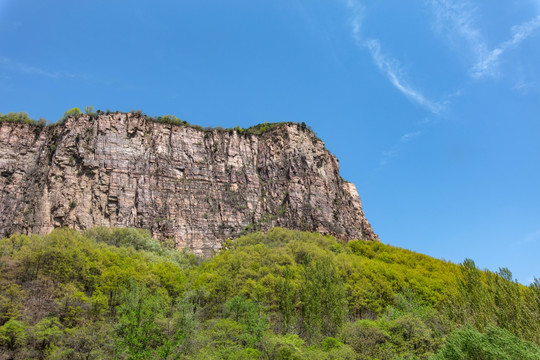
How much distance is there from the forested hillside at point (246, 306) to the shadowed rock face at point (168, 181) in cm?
924

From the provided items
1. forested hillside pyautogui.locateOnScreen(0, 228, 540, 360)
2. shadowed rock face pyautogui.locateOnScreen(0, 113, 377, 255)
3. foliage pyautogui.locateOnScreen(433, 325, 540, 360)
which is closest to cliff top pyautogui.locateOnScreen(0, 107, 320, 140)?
shadowed rock face pyautogui.locateOnScreen(0, 113, 377, 255)

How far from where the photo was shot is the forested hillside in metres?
34.3

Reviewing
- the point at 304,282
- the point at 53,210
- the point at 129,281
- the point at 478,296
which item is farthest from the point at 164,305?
the point at 53,210

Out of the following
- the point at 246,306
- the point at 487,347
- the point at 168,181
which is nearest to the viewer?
the point at 487,347

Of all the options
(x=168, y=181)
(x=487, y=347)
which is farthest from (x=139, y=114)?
(x=487, y=347)

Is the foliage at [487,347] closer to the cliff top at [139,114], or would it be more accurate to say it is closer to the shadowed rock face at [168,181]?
the shadowed rock face at [168,181]

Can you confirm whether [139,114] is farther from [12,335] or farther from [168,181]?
[12,335]

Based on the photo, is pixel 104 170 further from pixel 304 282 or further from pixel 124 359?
pixel 124 359

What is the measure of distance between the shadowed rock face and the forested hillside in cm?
924

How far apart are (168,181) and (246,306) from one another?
41.8 metres

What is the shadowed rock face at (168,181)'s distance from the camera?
73.9 metres

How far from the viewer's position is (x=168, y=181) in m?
81.1

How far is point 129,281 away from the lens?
47.6 m

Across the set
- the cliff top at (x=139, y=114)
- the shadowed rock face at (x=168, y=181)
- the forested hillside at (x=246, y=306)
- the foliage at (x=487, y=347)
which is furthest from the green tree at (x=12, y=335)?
the cliff top at (x=139, y=114)
